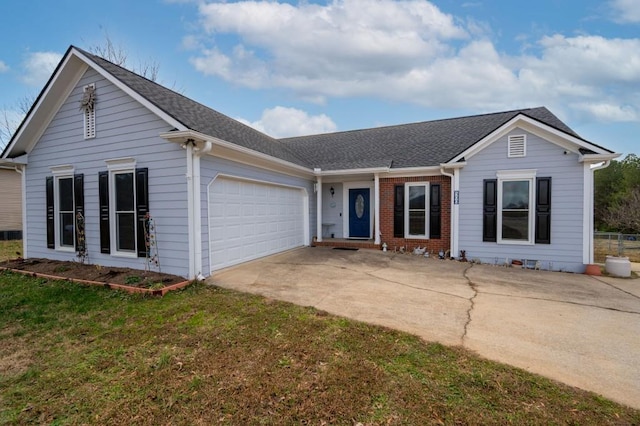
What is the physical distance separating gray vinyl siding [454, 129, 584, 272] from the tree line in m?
18.4

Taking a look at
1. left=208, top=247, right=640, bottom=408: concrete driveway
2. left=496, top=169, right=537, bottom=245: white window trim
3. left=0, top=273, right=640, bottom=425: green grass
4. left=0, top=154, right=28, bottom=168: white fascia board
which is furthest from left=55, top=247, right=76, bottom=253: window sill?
left=496, top=169, right=537, bottom=245: white window trim

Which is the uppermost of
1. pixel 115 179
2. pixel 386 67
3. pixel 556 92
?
pixel 386 67

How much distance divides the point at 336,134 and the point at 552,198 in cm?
964

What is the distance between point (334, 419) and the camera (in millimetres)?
2512

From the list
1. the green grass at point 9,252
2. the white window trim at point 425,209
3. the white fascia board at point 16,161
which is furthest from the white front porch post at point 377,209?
the green grass at point 9,252

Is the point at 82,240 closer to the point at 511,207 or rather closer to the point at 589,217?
the point at 511,207

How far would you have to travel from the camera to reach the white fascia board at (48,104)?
772cm

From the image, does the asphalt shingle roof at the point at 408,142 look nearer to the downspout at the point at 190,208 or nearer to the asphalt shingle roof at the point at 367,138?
the asphalt shingle roof at the point at 367,138

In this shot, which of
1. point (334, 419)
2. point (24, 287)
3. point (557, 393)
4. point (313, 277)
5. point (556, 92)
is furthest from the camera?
point (556, 92)

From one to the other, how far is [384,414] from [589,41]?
15339 mm

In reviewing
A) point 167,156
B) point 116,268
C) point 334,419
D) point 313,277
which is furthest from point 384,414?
point 116,268

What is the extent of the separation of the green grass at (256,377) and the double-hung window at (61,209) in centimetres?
415

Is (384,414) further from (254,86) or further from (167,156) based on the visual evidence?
(254,86)

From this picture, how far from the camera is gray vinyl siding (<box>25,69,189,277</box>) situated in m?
6.68
